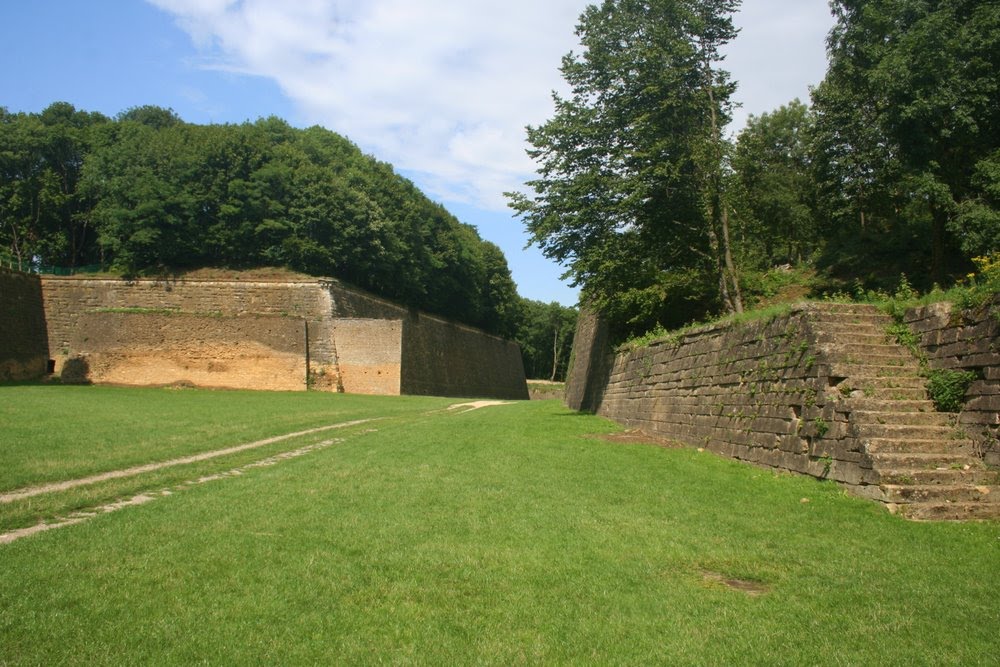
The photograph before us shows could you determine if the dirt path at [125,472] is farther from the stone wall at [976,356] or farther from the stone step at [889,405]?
the stone wall at [976,356]

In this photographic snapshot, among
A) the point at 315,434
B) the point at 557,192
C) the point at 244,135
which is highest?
the point at 244,135

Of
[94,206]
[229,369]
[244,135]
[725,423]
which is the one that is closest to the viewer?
[725,423]

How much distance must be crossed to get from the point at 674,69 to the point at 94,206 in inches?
1899

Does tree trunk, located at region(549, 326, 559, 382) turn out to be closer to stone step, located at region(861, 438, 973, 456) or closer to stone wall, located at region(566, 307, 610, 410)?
→ stone wall, located at region(566, 307, 610, 410)

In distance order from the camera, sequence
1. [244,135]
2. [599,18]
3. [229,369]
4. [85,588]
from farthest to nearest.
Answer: [244,135]
[229,369]
[599,18]
[85,588]

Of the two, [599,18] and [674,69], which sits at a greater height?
[599,18]

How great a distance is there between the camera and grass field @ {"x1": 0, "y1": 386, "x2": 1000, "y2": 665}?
12.7 ft

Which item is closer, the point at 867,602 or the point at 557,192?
the point at 867,602

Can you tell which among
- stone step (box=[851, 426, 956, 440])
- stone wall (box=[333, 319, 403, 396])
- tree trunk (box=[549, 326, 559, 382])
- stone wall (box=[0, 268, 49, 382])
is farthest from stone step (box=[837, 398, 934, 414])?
tree trunk (box=[549, 326, 559, 382])

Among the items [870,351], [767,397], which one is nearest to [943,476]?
[870,351]

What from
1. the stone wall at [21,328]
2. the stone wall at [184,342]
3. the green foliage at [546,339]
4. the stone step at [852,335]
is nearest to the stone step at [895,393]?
the stone step at [852,335]

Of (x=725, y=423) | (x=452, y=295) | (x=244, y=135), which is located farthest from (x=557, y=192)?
(x=452, y=295)

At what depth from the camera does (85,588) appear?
4.57 meters

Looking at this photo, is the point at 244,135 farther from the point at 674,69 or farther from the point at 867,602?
the point at 867,602
